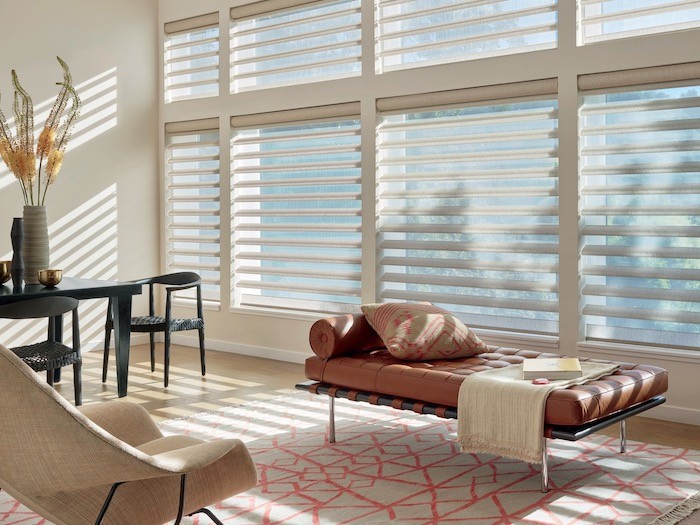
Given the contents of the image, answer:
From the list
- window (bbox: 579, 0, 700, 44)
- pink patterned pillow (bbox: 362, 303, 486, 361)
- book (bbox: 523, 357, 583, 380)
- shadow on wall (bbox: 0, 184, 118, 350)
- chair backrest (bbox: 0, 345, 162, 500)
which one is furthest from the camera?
shadow on wall (bbox: 0, 184, 118, 350)

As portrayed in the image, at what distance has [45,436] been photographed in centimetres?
229

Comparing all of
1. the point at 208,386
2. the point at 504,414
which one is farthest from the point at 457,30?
the point at 504,414

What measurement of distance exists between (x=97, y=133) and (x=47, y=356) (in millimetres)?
3250

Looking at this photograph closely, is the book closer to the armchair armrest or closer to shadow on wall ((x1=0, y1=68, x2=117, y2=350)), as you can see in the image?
the armchair armrest

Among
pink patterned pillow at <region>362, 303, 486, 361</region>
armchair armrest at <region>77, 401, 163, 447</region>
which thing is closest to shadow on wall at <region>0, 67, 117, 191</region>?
pink patterned pillow at <region>362, 303, 486, 361</region>

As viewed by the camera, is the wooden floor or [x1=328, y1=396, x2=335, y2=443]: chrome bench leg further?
the wooden floor

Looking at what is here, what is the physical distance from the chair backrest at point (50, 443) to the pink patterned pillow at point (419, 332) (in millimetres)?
2191

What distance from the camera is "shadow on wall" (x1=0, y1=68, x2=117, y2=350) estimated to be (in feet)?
23.6

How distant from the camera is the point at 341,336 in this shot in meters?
4.50

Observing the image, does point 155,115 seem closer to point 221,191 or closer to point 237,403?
point 221,191

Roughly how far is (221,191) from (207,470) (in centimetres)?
495

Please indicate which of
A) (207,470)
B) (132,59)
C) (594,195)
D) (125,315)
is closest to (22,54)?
(132,59)

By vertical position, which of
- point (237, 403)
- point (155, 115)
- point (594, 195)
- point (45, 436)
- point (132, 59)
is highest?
point (132, 59)

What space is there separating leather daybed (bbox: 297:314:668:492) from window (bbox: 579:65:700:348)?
3.02ft
